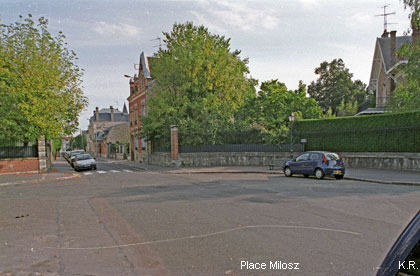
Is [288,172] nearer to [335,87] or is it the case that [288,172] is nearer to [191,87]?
[191,87]

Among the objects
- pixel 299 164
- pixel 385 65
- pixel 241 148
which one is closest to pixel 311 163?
pixel 299 164

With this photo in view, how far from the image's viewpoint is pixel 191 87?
2853 cm

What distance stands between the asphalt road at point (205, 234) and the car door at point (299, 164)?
23.2ft

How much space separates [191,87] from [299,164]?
13257mm

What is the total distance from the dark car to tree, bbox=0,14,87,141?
56.2ft

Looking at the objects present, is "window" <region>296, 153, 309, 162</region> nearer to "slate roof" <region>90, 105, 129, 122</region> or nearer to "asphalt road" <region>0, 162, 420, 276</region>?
"asphalt road" <region>0, 162, 420, 276</region>

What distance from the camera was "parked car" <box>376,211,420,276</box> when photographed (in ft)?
6.22

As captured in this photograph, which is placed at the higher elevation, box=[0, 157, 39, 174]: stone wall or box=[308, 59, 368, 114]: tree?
box=[308, 59, 368, 114]: tree

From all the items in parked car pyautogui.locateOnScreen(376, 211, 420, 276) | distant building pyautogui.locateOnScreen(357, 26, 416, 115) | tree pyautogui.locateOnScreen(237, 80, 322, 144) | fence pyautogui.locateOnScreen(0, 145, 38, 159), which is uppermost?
distant building pyautogui.locateOnScreen(357, 26, 416, 115)

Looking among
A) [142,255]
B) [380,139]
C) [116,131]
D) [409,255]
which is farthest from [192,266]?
[116,131]

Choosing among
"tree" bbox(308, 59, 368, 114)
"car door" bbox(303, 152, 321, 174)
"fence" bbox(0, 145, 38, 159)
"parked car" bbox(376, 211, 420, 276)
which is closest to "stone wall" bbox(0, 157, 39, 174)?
"fence" bbox(0, 145, 38, 159)

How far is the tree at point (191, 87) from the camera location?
2825 cm

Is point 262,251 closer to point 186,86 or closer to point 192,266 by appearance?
point 192,266

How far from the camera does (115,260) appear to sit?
5.12m
